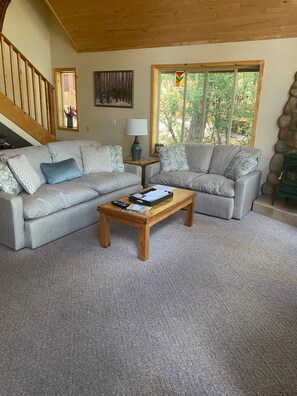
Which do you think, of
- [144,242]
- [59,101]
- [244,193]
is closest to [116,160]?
[244,193]

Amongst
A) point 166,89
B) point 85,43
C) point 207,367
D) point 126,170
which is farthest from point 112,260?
point 85,43

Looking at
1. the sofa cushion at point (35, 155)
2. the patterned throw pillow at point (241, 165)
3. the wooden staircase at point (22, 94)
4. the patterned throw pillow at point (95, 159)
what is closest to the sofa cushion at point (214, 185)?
the patterned throw pillow at point (241, 165)

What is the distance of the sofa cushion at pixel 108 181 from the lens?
13.0ft

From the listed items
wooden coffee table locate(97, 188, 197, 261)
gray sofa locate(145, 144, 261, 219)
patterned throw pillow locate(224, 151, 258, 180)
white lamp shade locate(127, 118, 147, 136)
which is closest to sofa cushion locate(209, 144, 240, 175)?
gray sofa locate(145, 144, 261, 219)

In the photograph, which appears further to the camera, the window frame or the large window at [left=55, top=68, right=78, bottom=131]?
the large window at [left=55, top=68, right=78, bottom=131]

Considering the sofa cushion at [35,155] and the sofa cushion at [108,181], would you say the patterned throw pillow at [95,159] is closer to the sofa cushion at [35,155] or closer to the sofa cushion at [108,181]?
the sofa cushion at [108,181]

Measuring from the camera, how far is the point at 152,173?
4.84 meters

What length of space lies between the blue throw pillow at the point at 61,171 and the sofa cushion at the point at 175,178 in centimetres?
119

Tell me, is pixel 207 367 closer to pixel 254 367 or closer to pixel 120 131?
pixel 254 367

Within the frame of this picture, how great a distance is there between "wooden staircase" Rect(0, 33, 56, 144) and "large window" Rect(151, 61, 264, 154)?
214 cm

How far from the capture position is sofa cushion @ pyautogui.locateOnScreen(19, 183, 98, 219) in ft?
10.3

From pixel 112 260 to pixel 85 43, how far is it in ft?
15.8

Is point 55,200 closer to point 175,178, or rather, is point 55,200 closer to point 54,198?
point 54,198

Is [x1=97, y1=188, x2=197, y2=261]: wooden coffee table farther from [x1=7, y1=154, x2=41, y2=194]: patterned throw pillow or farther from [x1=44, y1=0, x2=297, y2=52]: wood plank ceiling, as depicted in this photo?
[x1=44, y1=0, x2=297, y2=52]: wood plank ceiling
